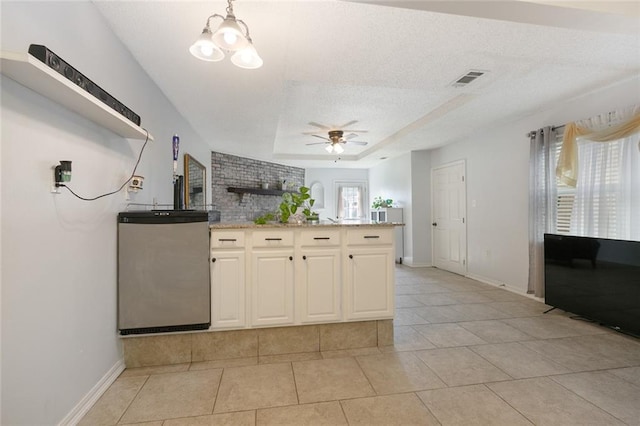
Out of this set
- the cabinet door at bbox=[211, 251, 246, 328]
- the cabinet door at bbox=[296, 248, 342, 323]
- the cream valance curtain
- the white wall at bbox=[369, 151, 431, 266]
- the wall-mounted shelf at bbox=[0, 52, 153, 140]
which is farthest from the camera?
the white wall at bbox=[369, 151, 431, 266]

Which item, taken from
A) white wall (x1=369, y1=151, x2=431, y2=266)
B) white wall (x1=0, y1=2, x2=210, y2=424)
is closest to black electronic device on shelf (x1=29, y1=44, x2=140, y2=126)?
white wall (x1=0, y1=2, x2=210, y2=424)

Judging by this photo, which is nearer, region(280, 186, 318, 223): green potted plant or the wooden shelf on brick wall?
region(280, 186, 318, 223): green potted plant

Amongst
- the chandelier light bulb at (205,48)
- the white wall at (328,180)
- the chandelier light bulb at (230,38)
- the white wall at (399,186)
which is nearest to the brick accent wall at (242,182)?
the white wall at (328,180)

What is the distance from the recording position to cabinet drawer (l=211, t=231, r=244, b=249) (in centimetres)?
228

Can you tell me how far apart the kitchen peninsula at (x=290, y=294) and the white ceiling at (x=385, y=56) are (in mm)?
1334

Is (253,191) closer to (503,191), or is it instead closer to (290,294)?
(290,294)

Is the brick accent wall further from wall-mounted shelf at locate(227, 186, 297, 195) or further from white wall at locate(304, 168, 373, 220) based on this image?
white wall at locate(304, 168, 373, 220)

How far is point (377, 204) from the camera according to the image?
7133 mm

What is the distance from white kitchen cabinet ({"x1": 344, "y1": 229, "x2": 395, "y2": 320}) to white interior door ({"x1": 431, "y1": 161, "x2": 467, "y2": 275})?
3.33 m

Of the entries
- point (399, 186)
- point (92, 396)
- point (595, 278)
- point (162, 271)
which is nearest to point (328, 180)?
point (399, 186)

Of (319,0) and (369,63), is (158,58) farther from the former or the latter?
(369,63)

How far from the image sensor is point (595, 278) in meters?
2.92

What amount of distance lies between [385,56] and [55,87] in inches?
81.8

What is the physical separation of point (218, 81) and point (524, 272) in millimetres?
4402
